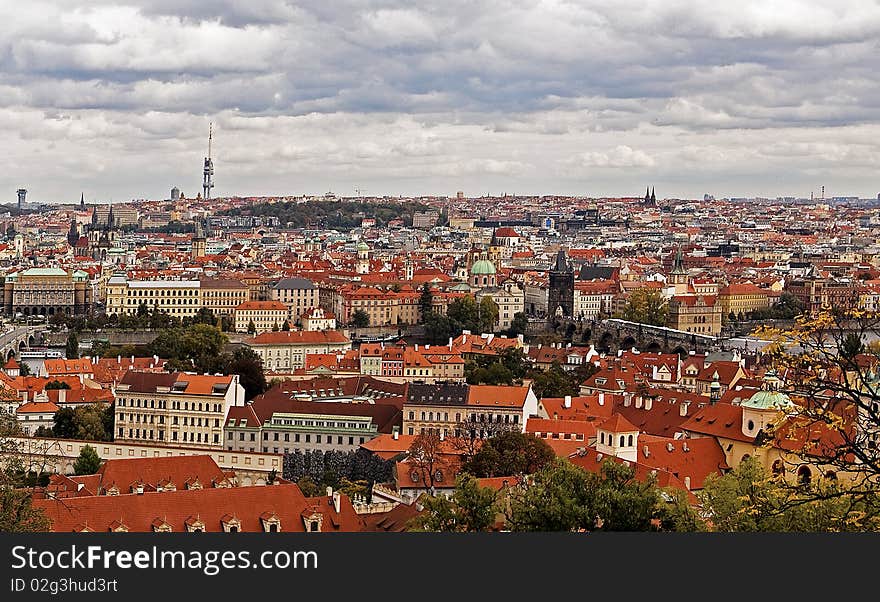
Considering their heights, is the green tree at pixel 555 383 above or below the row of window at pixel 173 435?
above

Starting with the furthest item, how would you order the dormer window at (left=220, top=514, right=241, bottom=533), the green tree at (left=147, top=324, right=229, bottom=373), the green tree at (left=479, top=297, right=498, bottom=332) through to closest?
the green tree at (left=479, top=297, right=498, bottom=332)
the green tree at (left=147, top=324, right=229, bottom=373)
the dormer window at (left=220, top=514, right=241, bottom=533)

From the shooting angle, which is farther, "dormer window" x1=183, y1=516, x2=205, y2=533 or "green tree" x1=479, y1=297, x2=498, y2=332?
"green tree" x1=479, y1=297, x2=498, y2=332

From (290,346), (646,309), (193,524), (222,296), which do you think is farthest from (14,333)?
(193,524)

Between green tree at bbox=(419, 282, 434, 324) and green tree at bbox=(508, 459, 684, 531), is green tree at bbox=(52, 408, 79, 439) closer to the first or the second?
green tree at bbox=(508, 459, 684, 531)

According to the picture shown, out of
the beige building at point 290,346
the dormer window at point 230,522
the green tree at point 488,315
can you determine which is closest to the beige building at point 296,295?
the green tree at point 488,315

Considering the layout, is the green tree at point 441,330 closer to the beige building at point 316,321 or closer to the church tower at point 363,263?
the beige building at point 316,321

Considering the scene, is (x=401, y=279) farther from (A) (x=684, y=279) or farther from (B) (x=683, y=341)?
(B) (x=683, y=341)

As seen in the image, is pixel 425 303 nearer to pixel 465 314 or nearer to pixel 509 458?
pixel 465 314

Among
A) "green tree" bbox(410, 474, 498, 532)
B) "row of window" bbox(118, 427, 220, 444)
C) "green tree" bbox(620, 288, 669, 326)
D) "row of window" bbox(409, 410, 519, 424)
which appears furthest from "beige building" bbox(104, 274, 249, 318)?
"green tree" bbox(410, 474, 498, 532)
